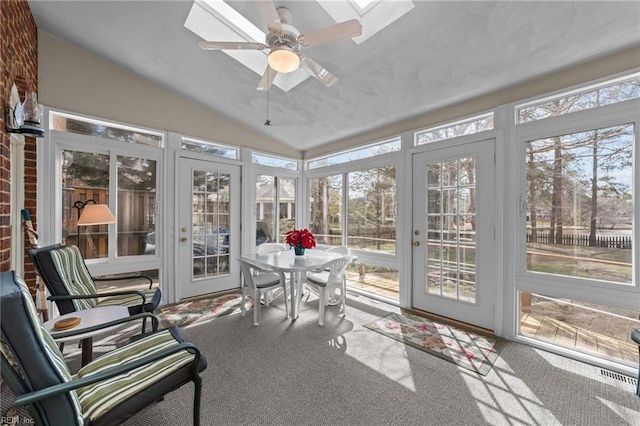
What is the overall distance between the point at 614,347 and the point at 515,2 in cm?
297

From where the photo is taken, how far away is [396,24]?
7.18 feet

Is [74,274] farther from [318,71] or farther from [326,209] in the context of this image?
[326,209]

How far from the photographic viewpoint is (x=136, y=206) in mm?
3506

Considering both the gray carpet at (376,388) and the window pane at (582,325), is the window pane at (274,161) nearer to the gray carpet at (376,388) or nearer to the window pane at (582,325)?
the gray carpet at (376,388)

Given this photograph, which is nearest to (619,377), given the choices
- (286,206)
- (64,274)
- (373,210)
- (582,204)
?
(582,204)

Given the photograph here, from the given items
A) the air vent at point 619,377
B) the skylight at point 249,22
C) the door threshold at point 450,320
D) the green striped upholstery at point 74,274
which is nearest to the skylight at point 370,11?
the skylight at point 249,22

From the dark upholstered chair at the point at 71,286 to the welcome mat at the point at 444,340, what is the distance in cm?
233

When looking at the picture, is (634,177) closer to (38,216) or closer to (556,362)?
(556,362)

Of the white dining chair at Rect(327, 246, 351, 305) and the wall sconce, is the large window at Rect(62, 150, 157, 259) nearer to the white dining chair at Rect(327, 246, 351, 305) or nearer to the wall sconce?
the wall sconce

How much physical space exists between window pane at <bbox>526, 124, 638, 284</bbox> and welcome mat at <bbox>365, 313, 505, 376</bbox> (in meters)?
0.95

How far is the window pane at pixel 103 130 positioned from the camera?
2969 millimetres

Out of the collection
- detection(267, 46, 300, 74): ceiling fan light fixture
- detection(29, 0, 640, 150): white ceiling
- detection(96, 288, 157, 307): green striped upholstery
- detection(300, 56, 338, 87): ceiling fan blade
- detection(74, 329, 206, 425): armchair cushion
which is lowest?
detection(74, 329, 206, 425): armchair cushion

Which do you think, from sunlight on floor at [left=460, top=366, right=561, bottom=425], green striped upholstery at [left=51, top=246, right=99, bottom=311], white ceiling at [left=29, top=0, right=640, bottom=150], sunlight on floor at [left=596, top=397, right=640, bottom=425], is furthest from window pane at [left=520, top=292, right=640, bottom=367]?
green striped upholstery at [left=51, top=246, right=99, bottom=311]

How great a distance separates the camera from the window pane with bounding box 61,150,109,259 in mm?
3039
